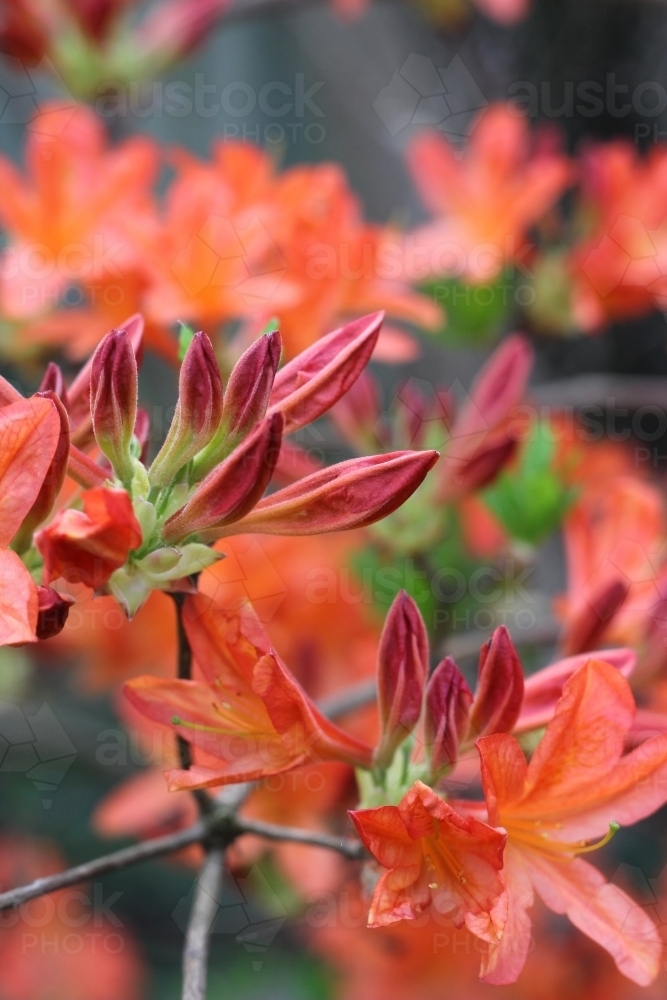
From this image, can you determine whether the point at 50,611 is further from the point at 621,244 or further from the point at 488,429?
the point at 621,244

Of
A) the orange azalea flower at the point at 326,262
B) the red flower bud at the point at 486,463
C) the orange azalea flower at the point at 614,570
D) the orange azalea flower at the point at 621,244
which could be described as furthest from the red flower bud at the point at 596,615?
the orange azalea flower at the point at 621,244

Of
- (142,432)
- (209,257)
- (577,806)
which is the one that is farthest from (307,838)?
(209,257)

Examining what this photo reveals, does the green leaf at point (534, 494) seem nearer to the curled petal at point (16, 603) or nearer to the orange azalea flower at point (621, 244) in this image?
the orange azalea flower at point (621, 244)

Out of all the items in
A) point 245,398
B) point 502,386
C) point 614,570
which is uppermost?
point 245,398

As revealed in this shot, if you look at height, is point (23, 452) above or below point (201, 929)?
above

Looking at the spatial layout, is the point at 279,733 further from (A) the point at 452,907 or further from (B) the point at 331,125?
(B) the point at 331,125

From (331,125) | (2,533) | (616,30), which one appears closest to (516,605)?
(2,533)
